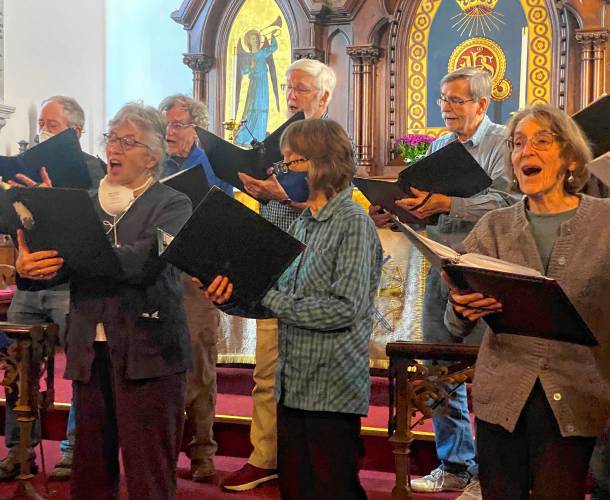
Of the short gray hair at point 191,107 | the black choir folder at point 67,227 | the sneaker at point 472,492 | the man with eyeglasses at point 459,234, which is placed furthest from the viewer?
the short gray hair at point 191,107

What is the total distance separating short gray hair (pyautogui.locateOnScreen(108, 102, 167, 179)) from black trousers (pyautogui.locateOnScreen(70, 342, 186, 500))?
60 centimetres

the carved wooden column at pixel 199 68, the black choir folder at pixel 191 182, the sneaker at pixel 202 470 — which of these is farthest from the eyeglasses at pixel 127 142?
the carved wooden column at pixel 199 68

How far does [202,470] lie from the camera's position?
3.45m

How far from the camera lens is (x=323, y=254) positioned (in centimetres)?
235

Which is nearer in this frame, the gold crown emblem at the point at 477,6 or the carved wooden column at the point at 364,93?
the gold crown emblem at the point at 477,6

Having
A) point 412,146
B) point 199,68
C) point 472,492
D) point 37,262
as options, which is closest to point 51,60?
point 199,68

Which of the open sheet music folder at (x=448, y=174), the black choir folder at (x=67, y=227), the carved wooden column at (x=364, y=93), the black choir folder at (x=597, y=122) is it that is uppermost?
the carved wooden column at (x=364, y=93)

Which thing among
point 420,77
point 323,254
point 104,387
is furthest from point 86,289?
point 420,77

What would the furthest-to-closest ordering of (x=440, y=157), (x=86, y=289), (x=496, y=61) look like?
(x=496, y=61) → (x=440, y=157) → (x=86, y=289)

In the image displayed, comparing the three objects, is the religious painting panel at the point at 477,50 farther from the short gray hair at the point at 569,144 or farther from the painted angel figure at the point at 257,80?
the short gray hair at the point at 569,144

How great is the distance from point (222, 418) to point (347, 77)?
3947 millimetres

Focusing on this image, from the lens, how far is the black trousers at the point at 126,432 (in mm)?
2504

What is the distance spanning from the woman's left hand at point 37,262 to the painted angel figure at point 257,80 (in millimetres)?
4884

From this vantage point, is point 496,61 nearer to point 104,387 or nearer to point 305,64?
point 305,64
